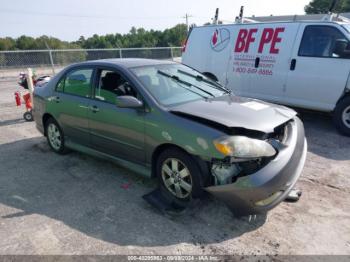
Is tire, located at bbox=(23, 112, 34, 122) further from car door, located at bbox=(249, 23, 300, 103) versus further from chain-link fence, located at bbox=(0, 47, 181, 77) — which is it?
chain-link fence, located at bbox=(0, 47, 181, 77)

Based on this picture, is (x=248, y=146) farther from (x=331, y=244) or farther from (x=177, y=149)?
(x=331, y=244)

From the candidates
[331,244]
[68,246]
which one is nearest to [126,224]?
[68,246]

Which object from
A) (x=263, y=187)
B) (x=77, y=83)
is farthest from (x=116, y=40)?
(x=263, y=187)

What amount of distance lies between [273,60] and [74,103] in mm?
4356

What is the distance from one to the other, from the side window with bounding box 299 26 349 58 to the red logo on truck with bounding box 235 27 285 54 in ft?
1.79

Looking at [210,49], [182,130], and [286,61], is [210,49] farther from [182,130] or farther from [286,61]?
[182,130]

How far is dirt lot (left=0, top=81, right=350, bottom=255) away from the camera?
2826 millimetres

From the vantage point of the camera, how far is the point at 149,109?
137 inches

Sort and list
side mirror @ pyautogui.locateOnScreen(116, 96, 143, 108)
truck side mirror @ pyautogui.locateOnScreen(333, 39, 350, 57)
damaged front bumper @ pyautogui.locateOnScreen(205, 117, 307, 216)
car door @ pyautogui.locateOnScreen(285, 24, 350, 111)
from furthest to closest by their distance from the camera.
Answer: car door @ pyautogui.locateOnScreen(285, 24, 350, 111) → truck side mirror @ pyautogui.locateOnScreen(333, 39, 350, 57) → side mirror @ pyautogui.locateOnScreen(116, 96, 143, 108) → damaged front bumper @ pyautogui.locateOnScreen(205, 117, 307, 216)

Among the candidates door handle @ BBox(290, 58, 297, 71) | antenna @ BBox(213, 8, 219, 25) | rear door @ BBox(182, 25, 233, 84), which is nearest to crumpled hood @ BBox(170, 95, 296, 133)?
door handle @ BBox(290, 58, 297, 71)

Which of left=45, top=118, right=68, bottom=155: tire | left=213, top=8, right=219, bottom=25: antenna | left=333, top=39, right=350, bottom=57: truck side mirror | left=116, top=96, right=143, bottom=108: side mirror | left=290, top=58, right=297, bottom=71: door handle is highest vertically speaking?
left=213, top=8, right=219, bottom=25: antenna

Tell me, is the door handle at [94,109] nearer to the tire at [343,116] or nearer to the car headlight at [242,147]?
the car headlight at [242,147]

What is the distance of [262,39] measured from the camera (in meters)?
6.71

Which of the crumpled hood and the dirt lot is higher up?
the crumpled hood
